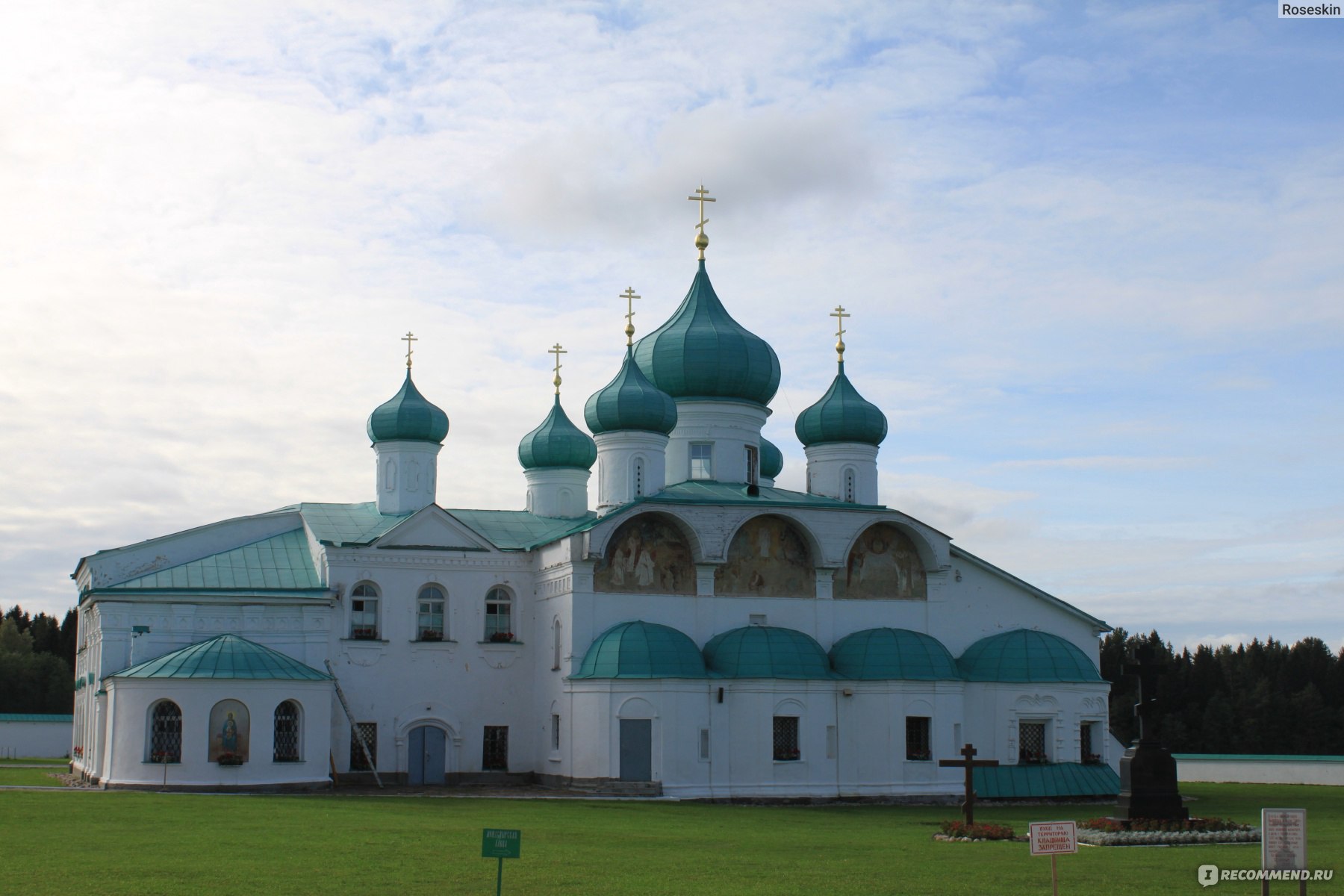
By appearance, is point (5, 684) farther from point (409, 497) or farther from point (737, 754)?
point (737, 754)

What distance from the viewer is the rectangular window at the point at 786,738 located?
3069cm

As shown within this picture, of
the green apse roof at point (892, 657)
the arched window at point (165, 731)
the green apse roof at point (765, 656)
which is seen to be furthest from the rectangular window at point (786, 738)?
the arched window at point (165, 731)

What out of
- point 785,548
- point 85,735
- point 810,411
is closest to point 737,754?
point 785,548

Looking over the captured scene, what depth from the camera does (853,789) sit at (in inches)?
1209

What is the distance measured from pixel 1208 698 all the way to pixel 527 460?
34.9 meters

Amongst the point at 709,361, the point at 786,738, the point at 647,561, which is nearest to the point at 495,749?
the point at 647,561

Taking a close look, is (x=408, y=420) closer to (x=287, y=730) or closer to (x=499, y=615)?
(x=499, y=615)

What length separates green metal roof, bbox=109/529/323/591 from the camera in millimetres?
32094

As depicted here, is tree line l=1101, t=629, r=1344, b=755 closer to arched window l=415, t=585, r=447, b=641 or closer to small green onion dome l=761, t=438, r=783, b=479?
small green onion dome l=761, t=438, r=783, b=479

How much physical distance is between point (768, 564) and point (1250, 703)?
1324 inches

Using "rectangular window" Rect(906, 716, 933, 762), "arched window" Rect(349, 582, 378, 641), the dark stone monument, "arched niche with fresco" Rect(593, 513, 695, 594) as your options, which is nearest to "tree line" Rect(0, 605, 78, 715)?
"arched window" Rect(349, 582, 378, 641)

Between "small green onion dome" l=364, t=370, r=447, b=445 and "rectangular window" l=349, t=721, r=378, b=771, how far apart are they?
7405 millimetres

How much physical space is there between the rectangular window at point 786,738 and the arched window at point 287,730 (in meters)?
9.74

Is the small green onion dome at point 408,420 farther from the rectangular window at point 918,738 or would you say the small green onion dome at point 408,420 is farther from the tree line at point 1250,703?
the tree line at point 1250,703
